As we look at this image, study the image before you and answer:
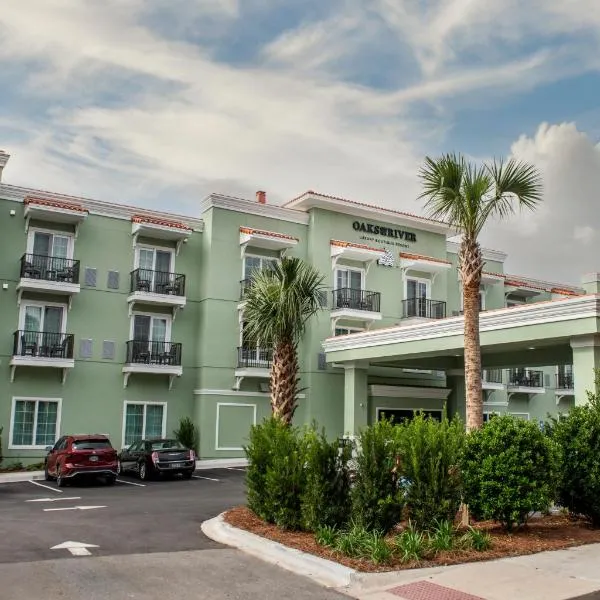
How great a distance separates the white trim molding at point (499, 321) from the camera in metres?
18.9

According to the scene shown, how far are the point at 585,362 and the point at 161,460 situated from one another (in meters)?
13.9

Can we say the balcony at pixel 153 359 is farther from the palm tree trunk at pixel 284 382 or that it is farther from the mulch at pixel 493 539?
the mulch at pixel 493 539

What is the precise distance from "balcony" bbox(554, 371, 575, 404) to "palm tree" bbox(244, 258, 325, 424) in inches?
1048

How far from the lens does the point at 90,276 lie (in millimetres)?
29016

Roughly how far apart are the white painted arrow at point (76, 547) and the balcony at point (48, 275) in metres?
17.5

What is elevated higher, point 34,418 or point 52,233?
point 52,233

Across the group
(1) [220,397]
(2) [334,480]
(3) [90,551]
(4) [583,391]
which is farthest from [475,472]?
(1) [220,397]

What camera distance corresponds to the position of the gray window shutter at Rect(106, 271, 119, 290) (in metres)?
29.5

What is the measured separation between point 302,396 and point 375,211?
386 inches

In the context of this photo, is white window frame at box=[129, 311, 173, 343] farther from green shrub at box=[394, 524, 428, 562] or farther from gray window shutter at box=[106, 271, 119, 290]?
green shrub at box=[394, 524, 428, 562]

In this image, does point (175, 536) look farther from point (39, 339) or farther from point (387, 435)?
point (39, 339)

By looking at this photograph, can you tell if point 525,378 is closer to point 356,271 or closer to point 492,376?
point 492,376

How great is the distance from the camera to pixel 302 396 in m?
32.0

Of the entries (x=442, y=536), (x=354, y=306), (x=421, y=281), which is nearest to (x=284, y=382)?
(x=442, y=536)
